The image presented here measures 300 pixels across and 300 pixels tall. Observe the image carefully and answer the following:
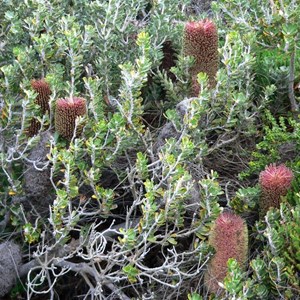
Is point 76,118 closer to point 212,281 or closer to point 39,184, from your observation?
point 39,184

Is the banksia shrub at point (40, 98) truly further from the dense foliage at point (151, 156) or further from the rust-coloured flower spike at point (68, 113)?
the rust-coloured flower spike at point (68, 113)

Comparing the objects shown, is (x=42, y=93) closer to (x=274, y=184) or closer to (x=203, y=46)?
(x=203, y=46)

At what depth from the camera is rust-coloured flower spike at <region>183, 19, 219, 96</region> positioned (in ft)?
11.3

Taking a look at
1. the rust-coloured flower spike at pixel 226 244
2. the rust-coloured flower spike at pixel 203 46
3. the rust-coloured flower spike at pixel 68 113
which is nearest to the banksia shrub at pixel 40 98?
the rust-coloured flower spike at pixel 68 113

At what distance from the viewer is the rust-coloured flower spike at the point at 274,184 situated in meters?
3.02

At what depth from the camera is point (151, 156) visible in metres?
3.35

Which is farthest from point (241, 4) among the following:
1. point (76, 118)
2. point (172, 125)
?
point (76, 118)

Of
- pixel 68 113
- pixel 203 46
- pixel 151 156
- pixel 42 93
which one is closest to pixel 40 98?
pixel 42 93

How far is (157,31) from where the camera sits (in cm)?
383

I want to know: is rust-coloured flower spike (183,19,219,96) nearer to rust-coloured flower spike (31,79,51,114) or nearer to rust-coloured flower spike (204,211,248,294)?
rust-coloured flower spike (31,79,51,114)

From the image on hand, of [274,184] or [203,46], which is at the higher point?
[203,46]

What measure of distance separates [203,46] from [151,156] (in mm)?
595

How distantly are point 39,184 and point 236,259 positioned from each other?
98cm

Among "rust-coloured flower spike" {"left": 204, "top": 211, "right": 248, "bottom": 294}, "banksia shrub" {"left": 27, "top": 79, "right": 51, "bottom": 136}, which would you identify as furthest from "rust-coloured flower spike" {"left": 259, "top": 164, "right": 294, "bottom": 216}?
"banksia shrub" {"left": 27, "top": 79, "right": 51, "bottom": 136}
